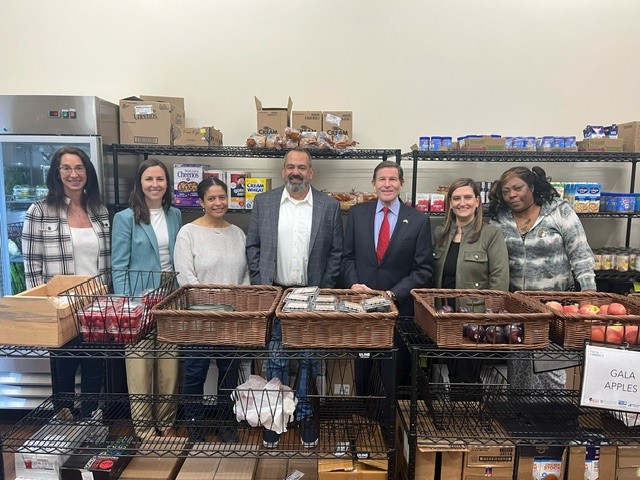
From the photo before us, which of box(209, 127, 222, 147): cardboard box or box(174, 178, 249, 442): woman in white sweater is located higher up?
box(209, 127, 222, 147): cardboard box

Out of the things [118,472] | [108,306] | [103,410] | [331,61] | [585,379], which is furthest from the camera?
[331,61]

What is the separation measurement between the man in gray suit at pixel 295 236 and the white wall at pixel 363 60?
90 centimetres

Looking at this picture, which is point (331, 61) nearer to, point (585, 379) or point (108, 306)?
point (108, 306)

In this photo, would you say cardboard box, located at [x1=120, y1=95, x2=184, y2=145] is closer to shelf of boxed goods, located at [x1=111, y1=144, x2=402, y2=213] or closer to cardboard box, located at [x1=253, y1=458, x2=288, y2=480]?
shelf of boxed goods, located at [x1=111, y1=144, x2=402, y2=213]

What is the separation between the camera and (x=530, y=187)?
103 inches

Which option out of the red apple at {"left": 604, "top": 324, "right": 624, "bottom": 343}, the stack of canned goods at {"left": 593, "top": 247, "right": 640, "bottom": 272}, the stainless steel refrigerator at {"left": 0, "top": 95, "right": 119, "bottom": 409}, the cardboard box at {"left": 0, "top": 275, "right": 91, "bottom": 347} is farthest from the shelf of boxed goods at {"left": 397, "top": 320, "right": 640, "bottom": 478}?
the stainless steel refrigerator at {"left": 0, "top": 95, "right": 119, "bottom": 409}

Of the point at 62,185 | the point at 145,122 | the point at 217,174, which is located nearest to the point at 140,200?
the point at 62,185

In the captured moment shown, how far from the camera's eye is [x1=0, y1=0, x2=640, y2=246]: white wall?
11.1ft

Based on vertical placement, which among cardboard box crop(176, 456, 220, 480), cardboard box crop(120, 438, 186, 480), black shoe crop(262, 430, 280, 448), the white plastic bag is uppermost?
the white plastic bag

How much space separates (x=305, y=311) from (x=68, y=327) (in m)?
0.90

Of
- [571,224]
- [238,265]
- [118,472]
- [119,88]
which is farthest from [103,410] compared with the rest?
[571,224]

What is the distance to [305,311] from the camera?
166 centimetres

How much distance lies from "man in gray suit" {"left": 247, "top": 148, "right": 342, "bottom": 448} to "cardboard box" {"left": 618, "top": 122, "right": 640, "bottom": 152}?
82.3 inches

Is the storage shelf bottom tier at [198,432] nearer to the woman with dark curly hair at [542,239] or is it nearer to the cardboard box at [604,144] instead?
the woman with dark curly hair at [542,239]
